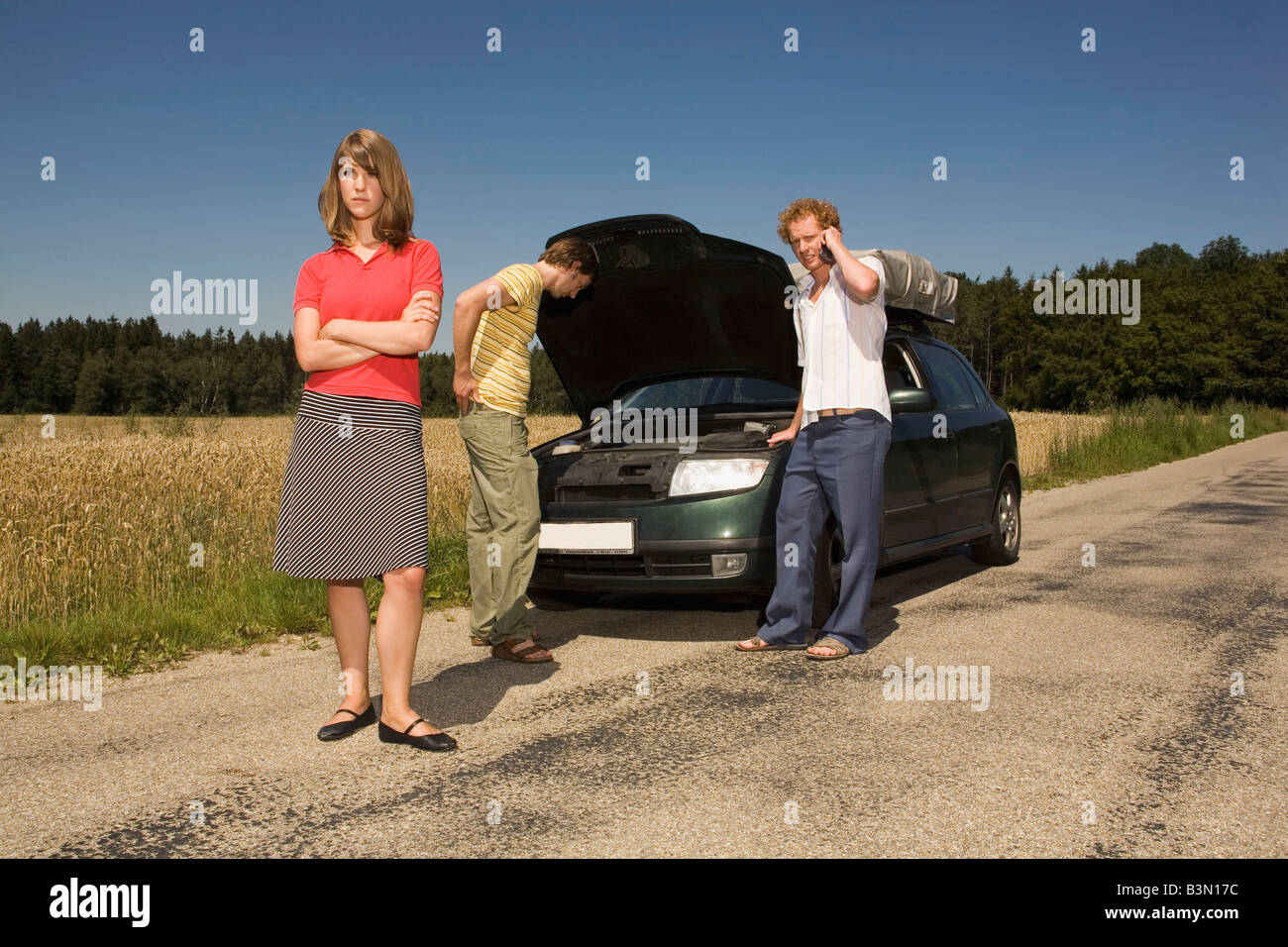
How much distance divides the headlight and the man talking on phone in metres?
0.18

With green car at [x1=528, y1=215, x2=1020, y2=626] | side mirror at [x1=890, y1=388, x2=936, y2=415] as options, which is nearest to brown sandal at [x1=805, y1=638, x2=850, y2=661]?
green car at [x1=528, y1=215, x2=1020, y2=626]

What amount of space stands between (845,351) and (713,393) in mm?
1604

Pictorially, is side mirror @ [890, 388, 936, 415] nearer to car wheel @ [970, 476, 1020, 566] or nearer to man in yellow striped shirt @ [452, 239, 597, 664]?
man in yellow striped shirt @ [452, 239, 597, 664]

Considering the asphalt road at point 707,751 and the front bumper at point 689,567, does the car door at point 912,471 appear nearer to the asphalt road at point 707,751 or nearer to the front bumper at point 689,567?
the asphalt road at point 707,751

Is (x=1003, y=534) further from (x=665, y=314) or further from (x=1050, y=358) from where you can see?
(x=1050, y=358)

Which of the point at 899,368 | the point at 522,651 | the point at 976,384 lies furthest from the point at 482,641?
the point at 976,384

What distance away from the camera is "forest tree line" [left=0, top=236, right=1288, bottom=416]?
77.3m

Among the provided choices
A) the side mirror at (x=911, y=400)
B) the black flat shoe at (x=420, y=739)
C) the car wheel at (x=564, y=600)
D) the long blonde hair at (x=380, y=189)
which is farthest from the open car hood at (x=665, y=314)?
the black flat shoe at (x=420, y=739)

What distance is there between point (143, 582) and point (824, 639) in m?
4.43

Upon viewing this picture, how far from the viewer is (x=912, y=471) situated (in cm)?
617

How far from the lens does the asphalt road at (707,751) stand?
2875 mm

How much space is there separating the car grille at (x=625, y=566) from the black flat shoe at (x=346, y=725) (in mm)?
1622

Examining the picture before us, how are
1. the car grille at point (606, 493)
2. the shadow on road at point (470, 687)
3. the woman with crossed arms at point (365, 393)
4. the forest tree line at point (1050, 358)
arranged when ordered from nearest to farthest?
the woman with crossed arms at point (365, 393) → the shadow on road at point (470, 687) → the car grille at point (606, 493) → the forest tree line at point (1050, 358)
